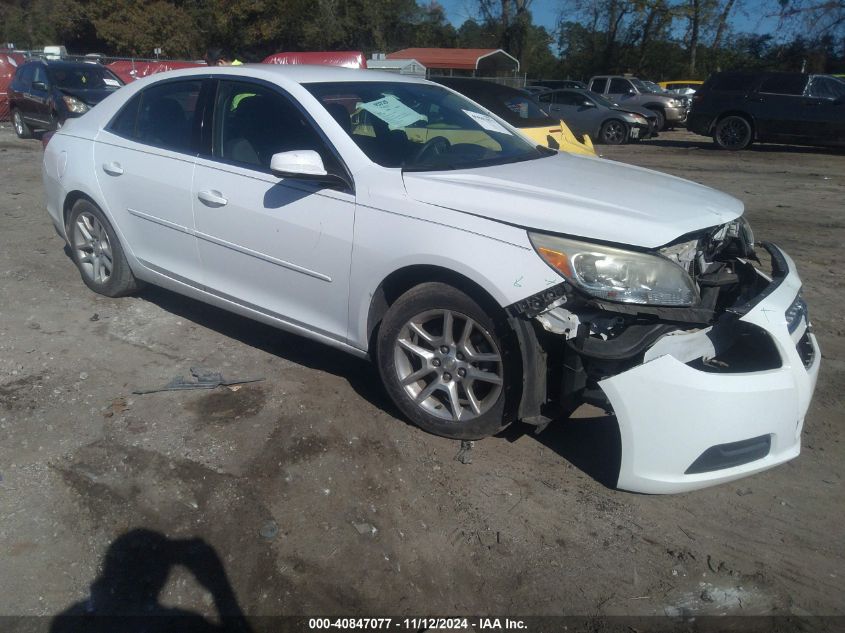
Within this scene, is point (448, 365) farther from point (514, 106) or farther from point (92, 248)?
point (514, 106)

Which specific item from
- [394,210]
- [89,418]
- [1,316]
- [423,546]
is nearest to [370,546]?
[423,546]

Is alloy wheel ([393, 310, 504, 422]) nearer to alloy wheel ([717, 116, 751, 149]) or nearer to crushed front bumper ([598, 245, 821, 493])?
crushed front bumper ([598, 245, 821, 493])

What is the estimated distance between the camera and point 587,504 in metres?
3.29

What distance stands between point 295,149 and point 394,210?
88 centimetres

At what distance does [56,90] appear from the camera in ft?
48.8


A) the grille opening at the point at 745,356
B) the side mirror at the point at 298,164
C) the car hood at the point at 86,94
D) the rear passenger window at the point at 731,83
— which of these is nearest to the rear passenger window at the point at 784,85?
the rear passenger window at the point at 731,83

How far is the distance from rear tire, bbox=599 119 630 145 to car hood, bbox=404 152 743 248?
1674cm

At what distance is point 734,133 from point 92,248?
16.5 m

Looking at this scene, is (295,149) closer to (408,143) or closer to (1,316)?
(408,143)

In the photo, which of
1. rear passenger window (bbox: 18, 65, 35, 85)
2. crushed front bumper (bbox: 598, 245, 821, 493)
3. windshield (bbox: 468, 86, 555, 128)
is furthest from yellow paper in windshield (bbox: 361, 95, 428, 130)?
rear passenger window (bbox: 18, 65, 35, 85)

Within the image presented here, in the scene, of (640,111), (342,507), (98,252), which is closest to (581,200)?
(342,507)

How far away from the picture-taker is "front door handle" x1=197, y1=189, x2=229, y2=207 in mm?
4242

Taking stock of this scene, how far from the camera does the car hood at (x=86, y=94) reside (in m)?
14.6

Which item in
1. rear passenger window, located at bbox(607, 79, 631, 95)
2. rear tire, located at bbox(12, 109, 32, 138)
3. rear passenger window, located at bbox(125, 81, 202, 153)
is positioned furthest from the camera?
rear passenger window, located at bbox(607, 79, 631, 95)
